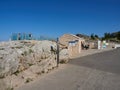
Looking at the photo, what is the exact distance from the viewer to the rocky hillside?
30.3 ft

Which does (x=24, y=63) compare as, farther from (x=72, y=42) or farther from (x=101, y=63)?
(x=72, y=42)

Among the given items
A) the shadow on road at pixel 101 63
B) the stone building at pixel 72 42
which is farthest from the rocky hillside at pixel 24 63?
the stone building at pixel 72 42

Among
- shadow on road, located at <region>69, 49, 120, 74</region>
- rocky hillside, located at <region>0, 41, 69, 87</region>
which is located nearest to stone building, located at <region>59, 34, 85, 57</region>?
shadow on road, located at <region>69, 49, 120, 74</region>

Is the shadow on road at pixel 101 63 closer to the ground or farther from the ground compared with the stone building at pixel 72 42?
closer to the ground

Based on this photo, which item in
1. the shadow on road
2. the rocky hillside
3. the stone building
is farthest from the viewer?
the stone building

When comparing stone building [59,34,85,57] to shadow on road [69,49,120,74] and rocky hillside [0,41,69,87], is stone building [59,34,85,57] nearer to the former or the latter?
shadow on road [69,49,120,74]

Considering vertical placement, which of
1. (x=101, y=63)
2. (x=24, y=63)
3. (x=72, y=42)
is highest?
(x=72, y=42)

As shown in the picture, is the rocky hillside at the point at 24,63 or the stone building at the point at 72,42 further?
the stone building at the point at 72,42

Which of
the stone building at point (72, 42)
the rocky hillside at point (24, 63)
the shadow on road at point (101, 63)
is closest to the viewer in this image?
the rocky hillside at point (24, 63)

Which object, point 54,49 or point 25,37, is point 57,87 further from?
point 25,37

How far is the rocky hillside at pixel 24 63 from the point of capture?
9.22 meters

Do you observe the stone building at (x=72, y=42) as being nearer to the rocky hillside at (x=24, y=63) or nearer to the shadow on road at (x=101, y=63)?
the shadow on road at (x=101, y=63)

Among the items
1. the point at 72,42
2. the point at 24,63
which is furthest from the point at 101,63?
the point at 72,42

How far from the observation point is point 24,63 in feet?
35.7
